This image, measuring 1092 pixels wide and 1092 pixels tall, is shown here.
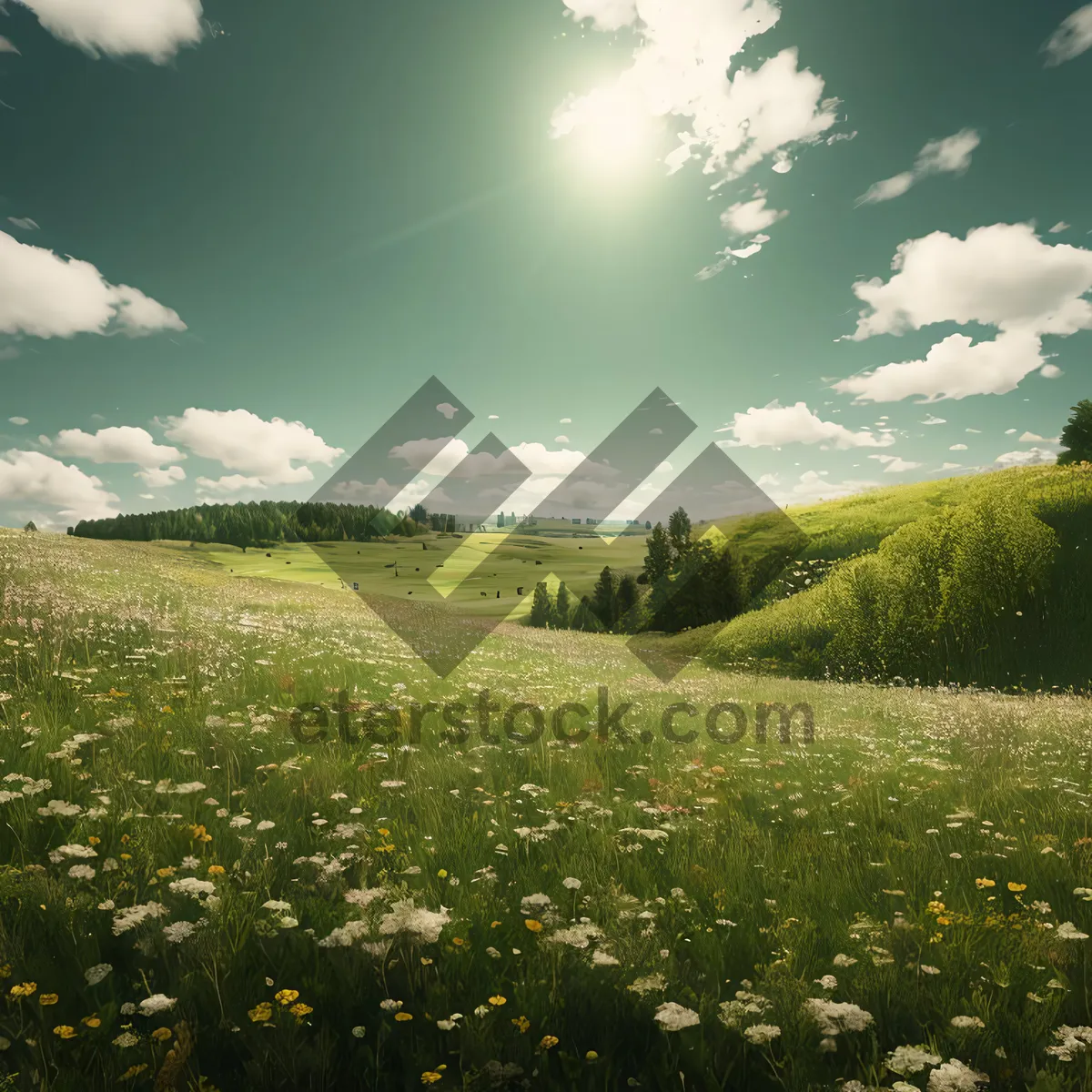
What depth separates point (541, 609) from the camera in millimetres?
52031

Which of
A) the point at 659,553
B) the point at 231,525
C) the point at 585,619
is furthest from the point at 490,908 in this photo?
the point at 231,525

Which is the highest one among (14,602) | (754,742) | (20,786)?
(14,602)

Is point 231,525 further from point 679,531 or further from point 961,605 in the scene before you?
point 961,605

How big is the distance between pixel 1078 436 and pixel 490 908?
43473mm

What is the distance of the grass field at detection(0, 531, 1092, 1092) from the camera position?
2.63 metres

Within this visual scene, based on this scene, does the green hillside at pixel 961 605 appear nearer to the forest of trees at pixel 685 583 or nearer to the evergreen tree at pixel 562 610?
the forest of trees at pixel 685 583

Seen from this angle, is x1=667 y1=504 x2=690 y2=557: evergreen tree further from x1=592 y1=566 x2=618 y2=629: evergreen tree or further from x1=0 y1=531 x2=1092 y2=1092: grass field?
x1=0 y1=531 x2=1092 y2=1092: grass field

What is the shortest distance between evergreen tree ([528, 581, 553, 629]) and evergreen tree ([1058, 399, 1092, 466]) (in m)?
35.9

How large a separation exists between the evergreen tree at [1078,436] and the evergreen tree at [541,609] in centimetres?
3588

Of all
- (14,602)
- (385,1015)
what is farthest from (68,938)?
(14,602)

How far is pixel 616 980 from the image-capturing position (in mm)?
3125

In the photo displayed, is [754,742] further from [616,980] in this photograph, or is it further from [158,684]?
[158,684]

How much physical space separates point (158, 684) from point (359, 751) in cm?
299

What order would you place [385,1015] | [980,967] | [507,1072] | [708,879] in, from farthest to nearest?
[708,879] → [980,967] → [385,1015] → [507,1072]
